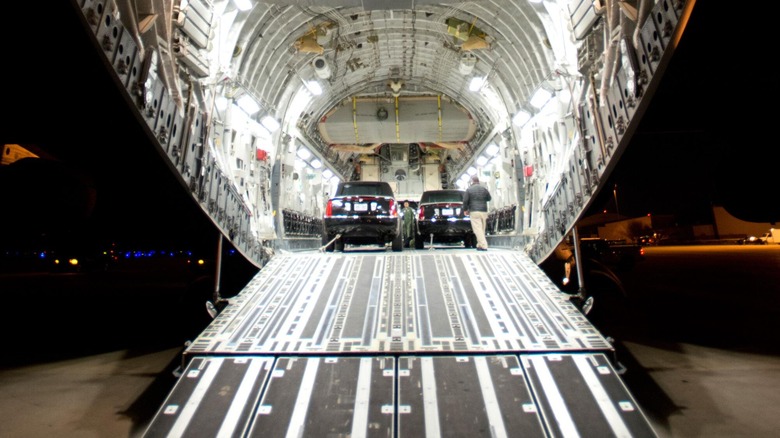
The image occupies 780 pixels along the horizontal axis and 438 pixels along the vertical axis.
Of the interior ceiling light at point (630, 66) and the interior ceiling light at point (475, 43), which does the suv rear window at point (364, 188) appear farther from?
the interior ceiling light at point (630, 66)

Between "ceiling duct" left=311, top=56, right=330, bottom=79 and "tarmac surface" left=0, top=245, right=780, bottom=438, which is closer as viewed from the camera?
"tarmac surface" left=0, top=245, right=780, bottom=438

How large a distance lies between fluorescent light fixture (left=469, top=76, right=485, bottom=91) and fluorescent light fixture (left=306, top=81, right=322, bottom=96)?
4.80 meters

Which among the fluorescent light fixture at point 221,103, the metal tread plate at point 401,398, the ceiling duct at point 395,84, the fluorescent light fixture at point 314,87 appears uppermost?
the ceiling duct at point 395,84

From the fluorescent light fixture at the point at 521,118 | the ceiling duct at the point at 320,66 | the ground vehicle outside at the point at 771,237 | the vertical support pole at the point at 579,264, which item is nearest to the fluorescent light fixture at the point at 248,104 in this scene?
the ceiling duct at the point at 320,66

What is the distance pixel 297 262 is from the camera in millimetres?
4805

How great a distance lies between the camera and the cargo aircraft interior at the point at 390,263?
2299 mm

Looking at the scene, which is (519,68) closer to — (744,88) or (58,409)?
(744,88)

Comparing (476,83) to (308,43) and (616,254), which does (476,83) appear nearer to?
(308,43)

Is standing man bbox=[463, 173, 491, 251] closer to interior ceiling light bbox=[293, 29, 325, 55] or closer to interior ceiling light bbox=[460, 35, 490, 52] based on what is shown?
interior ceiling light bbox=[460, 35, 490, 52]

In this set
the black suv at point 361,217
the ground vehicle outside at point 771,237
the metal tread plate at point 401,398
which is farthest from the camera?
the ground vehicle outside at point 771,237

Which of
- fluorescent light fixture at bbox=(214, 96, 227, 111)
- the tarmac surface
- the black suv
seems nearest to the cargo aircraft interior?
fluorescent light fixture at bbox=(214, 96, 227, 111)

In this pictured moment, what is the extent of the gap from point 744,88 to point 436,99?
11.4 m

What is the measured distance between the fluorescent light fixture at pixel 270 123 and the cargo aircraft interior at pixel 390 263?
2.2 inches

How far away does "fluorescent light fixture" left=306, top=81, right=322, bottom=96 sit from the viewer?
10.8 m
